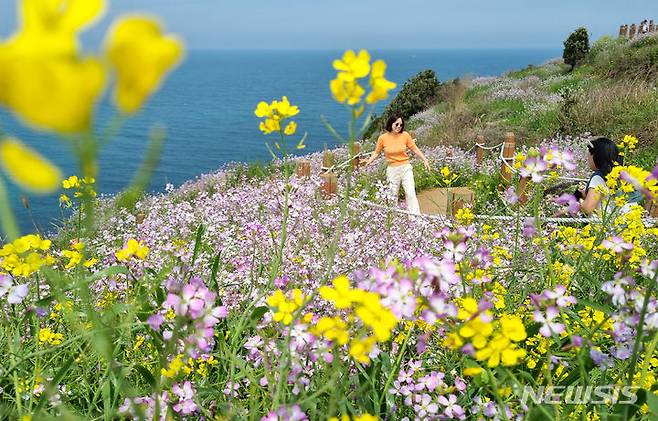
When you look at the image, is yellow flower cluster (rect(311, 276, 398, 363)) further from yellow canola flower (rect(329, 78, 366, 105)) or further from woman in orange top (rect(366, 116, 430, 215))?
woman in orange top (rect(366, 116, 430, 215))

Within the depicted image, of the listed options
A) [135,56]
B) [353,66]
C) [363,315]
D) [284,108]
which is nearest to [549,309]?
[363,315]

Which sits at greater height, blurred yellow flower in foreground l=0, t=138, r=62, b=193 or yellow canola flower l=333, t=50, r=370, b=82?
yellow canola flower l=333, t=50, r=370, b=82

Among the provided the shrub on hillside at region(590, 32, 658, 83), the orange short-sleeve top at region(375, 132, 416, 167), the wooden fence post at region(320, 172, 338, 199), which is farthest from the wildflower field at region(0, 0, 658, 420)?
the shrub on hillside at region(590, 32, 658, 83)

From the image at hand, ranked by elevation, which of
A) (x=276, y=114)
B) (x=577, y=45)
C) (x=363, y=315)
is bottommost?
(x=363, y=315)

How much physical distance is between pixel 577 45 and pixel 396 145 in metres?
21.7

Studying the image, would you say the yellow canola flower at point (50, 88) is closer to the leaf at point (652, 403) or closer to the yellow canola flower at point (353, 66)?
the yellow canola flower at point (353, 66)

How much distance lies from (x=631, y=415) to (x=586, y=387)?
0.12m

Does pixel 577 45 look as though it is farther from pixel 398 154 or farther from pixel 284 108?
pixel 284 108

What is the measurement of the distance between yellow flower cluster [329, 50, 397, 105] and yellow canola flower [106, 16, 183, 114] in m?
0.52

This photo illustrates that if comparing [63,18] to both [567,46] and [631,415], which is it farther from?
[567,46]

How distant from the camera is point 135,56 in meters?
0.48

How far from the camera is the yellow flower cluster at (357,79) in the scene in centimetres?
97

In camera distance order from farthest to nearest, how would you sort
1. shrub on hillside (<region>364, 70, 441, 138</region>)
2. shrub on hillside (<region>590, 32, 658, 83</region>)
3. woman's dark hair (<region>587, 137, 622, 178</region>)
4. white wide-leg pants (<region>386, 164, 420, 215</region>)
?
shrub on hillside (<region>364, 70, 441, 138</region>) → shrub on hillside (<region>590, 32, 658, 83</region>) → white wide-leg pants (<region>386, 164, 420, 215</region>) → woman's dark hair (<region>587, 137, 622, 178</region>)

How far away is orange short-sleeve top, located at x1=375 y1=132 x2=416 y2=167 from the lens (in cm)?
782
